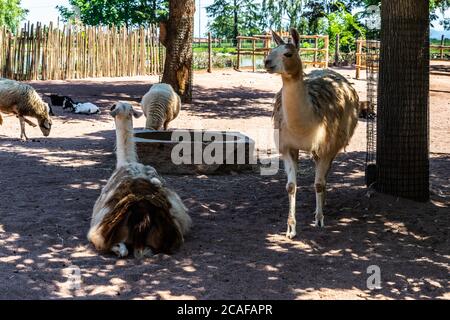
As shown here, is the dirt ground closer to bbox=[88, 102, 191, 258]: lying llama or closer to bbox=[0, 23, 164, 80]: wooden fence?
bbox=[88, 102, 191, 258]: lying llama

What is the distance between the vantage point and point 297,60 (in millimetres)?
6324

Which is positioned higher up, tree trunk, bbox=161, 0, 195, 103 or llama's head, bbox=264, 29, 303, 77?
tree trunk, bbox=161, 0, 195, 103

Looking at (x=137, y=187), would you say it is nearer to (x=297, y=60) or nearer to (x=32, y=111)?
(x=297, y=60)

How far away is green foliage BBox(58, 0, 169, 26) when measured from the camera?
51.7m

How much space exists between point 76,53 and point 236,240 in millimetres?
20286

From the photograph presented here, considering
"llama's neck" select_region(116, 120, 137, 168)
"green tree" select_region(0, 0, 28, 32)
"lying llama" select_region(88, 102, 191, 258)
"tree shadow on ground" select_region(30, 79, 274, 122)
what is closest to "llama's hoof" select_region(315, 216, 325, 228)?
"lying llama" select_region(88, 102, 191, 258)

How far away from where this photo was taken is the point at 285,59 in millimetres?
6203

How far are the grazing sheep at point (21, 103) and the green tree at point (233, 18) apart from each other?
4749cm

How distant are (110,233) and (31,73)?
1931 centimetres

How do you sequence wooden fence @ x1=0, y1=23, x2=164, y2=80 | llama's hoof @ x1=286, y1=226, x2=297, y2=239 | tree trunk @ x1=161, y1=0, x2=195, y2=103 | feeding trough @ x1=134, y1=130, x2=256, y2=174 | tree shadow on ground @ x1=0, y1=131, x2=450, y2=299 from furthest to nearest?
1. wooden fence @ x1=0, y1=23, x2=164, y2=80
2. tree trunk @ x1=161, y1=0, x2=195, y2=103
3. feeding trough @ x1=134, y1=130, x2=256, y2=174
4. llama's hoof @ x1=286, y1=226, x2=297, y2=239
5. tree shadow on ground @ x1=0, y1=131, x2=450, y2=299

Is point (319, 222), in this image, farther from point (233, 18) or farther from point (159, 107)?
point (233, 18)

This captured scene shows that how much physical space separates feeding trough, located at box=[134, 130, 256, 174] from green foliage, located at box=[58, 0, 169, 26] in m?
42.8

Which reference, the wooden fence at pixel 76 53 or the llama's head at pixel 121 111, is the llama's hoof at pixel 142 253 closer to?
the llama's head at pixel 121 111

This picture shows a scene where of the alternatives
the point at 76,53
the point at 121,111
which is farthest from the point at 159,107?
the point at 76,53
